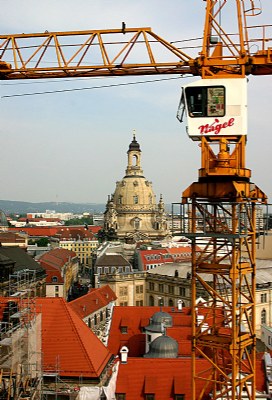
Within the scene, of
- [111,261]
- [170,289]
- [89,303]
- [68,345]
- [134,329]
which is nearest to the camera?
[68,345]

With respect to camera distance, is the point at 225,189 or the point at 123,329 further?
the point at 123,329

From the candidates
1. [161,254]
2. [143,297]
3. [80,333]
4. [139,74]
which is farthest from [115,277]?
[139,74]

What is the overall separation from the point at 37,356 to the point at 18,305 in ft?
9.93

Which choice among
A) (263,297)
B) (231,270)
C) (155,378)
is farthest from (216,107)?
(263,297)

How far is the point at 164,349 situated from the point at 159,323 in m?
5.32

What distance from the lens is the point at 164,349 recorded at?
133 ft

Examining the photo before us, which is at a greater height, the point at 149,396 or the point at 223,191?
the point at 223,191

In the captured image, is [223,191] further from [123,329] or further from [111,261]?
[111,261]

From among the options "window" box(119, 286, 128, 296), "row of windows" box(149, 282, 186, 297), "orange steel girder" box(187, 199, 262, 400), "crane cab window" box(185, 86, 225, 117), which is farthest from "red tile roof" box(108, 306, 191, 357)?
"window" box(119, 286, 128, 296)

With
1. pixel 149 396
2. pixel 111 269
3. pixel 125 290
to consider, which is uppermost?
pixel 111 269

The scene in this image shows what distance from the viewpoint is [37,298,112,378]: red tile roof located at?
32.6 metres

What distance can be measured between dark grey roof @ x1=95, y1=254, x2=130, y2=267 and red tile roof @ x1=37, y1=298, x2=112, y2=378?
56939 mm

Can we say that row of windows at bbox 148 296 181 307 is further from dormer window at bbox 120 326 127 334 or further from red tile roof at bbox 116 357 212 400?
red tile roof at bbox 116 357 212 400

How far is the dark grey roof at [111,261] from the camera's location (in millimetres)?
93812
